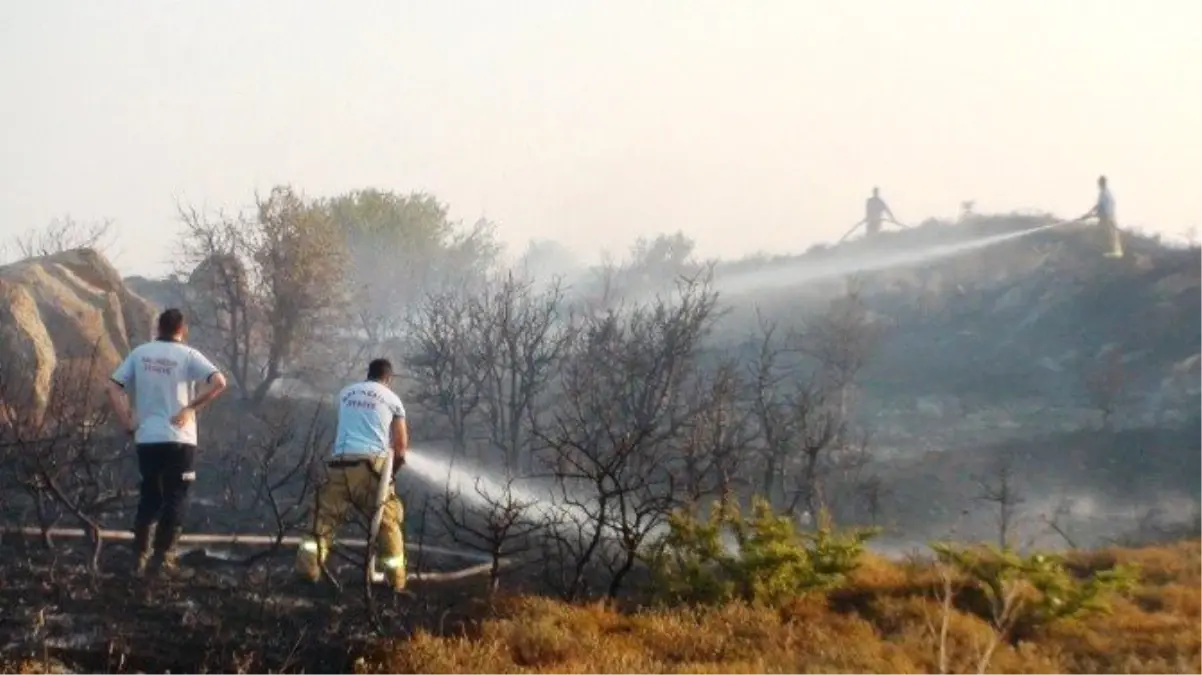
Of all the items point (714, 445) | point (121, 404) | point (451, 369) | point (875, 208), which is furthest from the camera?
point (875, 208)

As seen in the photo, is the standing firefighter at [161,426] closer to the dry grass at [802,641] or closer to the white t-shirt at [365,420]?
the white t-shirt at [365,420]

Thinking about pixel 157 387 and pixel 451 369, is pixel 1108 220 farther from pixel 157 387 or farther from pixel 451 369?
pixel 157 387

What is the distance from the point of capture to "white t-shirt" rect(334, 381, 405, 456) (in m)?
7.10

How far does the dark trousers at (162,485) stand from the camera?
6586mm

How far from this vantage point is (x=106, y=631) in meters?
5.34

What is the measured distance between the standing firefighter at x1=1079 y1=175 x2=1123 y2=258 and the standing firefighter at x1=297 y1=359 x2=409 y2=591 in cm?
2666

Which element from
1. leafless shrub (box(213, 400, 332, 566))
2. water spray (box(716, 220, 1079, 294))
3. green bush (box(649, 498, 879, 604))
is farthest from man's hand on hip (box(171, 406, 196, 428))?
water spray (box(716, 220, 1079, 294))

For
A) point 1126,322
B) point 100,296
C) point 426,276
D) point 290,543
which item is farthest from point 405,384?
point 290,543

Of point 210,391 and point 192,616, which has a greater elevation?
point 210,391

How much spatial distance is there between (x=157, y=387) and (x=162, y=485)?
575 millimetres

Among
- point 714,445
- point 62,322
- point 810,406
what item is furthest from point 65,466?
point 810,406

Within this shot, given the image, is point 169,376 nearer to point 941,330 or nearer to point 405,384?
point 405,384

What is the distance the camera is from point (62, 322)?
47.5ft

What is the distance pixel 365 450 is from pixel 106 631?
205cm
